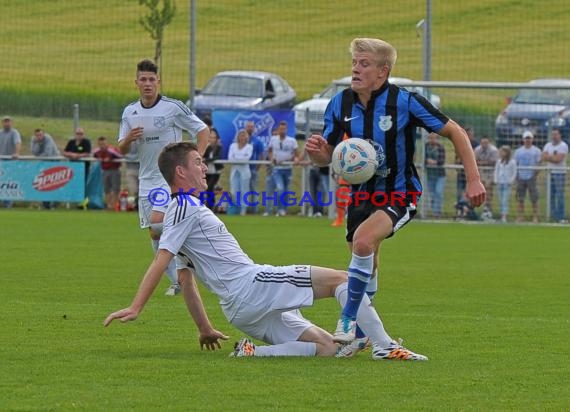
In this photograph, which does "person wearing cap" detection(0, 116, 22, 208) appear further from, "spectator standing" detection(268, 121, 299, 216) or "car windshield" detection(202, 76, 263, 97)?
"car windshield" detection(202, 76, 263, 97)

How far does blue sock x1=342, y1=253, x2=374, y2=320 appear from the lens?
7930mm

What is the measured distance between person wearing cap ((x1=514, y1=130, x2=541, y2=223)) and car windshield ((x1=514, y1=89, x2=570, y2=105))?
2.17 ft

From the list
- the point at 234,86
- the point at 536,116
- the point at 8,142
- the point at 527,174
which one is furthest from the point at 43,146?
the point at 536,116

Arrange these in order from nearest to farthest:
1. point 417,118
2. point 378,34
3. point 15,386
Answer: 1. point 15,386
2. point 417,118
3. point 378,34

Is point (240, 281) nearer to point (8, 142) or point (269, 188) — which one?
point (269, 188)

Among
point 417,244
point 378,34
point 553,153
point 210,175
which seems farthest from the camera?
point 378,34

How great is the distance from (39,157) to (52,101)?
3.70 m

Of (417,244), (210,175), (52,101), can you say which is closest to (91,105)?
(52,101)

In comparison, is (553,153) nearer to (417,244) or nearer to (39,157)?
(417,244)

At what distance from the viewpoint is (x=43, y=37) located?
34.2m

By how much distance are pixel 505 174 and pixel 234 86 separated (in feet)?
38.3

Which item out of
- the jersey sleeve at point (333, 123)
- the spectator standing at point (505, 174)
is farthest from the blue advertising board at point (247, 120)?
the jersey sleeve at point (333, 123)

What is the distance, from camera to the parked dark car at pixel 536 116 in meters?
24.3

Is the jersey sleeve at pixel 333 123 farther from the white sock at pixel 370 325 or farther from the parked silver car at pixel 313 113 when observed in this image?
the parked silver car at pixel 313 113
